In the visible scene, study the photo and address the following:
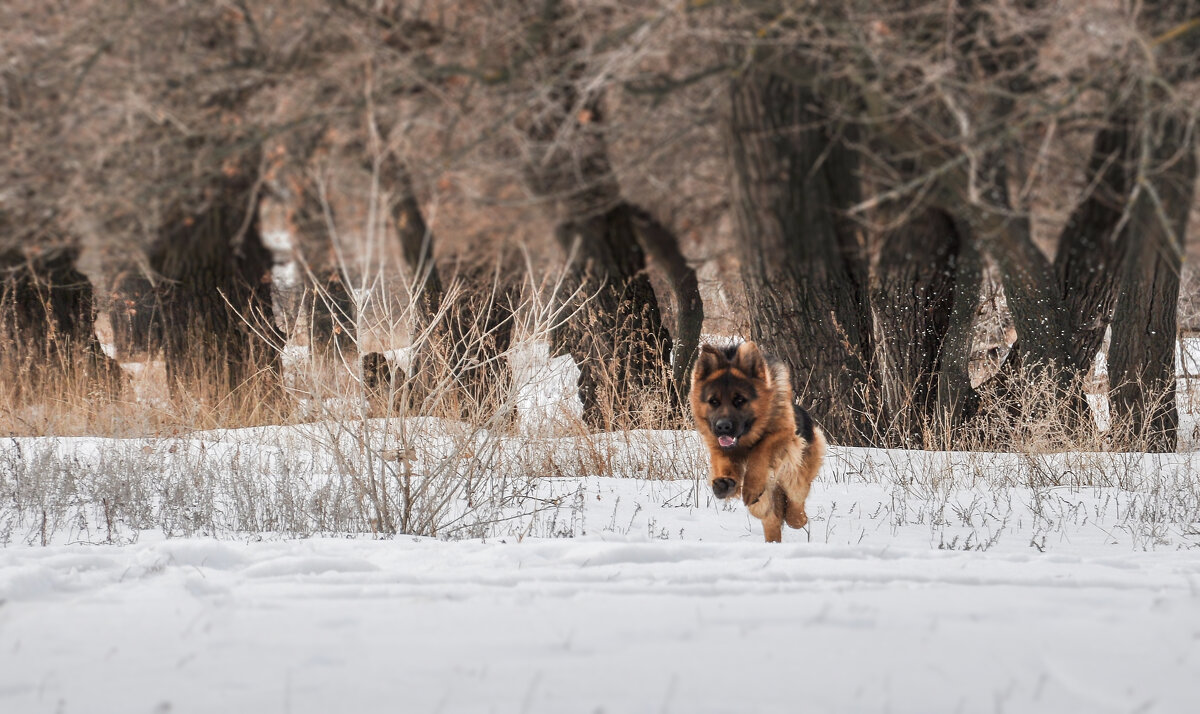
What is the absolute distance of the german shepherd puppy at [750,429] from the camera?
17.1ft

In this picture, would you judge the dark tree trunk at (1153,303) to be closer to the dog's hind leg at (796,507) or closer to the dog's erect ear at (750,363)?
the dog's hind leg at (796,507)

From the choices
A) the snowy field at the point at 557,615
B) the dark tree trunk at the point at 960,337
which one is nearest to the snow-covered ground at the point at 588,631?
the snowy field at the point at 557,615

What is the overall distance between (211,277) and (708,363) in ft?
32.2

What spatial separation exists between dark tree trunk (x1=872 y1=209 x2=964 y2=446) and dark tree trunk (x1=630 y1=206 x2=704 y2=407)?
2.32m

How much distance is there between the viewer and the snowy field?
2.56 m

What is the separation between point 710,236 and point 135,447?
7988mm

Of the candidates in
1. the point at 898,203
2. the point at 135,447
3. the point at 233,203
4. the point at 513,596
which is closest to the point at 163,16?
the point at 233,203

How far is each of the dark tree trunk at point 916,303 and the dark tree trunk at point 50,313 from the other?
8151mm

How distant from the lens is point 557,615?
3230 millimetres

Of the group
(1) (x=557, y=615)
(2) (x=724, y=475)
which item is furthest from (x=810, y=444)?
(1) (x=557, y=615)

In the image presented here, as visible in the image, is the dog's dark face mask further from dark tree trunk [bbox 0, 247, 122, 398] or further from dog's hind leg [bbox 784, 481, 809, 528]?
dark tree trunk [bbox 0, 247, 122, 398]

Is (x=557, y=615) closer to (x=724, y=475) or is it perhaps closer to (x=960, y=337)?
(x=724, y=475)

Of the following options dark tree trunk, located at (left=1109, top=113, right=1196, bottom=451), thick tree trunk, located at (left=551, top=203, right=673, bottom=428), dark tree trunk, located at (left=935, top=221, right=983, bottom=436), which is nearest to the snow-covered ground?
thick tree trunk, located at (left=551, top=203, right=673, bottom=428)

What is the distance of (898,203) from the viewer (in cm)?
1145
